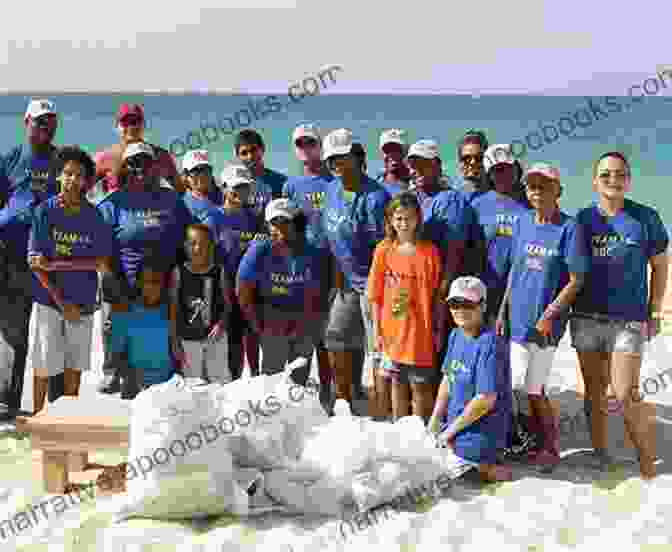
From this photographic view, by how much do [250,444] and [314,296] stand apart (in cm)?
138

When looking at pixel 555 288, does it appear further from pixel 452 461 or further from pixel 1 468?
pixel 1 468

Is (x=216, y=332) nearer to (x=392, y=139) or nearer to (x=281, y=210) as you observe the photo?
(x=281, y=210)

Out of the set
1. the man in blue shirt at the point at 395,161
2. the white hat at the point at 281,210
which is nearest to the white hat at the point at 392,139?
the man in blue shirt at the point at 395,161

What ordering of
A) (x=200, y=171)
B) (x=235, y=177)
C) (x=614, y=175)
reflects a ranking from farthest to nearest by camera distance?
(x=200, y=171) < (x=235, y=177) < (x=614, y=175)

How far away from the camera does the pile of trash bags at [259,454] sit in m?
4.33

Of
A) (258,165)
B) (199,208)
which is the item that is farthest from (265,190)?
(199,208)

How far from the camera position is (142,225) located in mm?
5637

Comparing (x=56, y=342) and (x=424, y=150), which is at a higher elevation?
(x=424, y=150)

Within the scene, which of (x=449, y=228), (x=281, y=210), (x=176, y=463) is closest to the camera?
(x=176, y=463)

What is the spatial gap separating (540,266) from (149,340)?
2.43m

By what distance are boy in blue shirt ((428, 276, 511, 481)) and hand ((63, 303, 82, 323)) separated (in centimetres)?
242

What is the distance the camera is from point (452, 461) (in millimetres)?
4840

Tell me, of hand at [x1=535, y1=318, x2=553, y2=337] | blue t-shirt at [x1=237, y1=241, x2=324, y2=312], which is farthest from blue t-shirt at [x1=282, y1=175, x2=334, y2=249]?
hand at [x1=535, y1=318, x2=553, y2=337]

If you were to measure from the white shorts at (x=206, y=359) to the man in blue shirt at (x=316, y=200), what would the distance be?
2.13 ft
